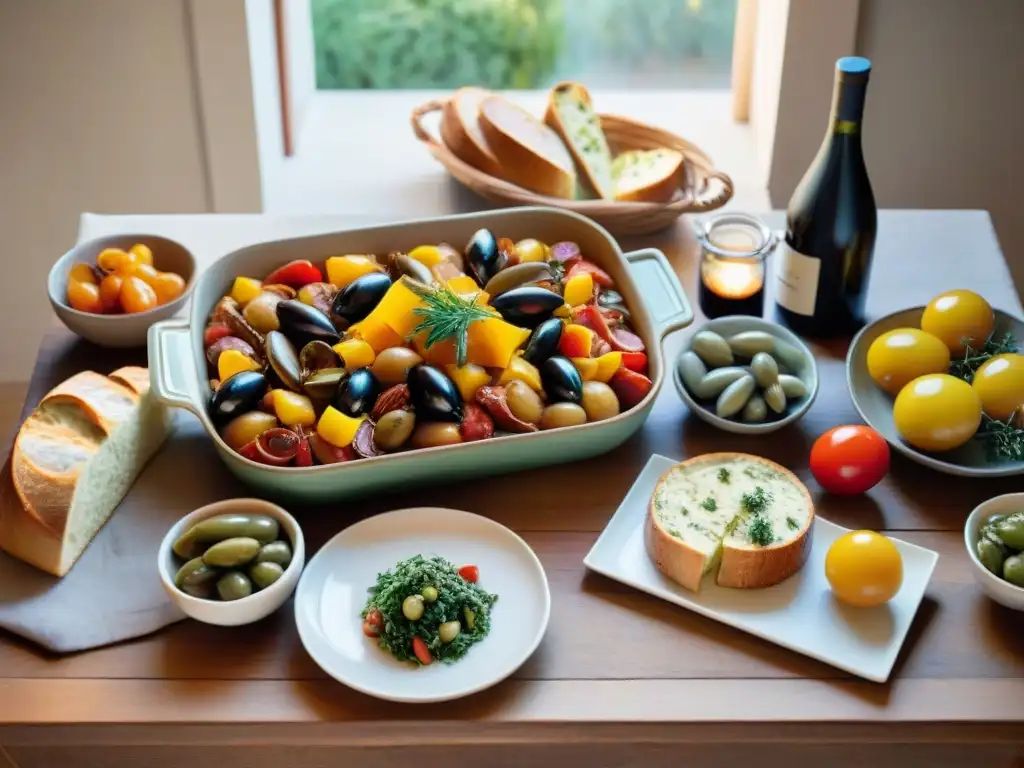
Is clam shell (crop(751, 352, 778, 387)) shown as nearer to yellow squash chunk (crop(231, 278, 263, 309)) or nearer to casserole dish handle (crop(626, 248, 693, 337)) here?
casserole dish handle (crop(626, 248, 693, 337))

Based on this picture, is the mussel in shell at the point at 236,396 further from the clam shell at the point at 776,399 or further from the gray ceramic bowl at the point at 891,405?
the gray ceramic bowl at the point at 891,405

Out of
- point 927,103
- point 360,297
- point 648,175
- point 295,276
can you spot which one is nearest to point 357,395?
point 360,297

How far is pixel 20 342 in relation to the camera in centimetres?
278

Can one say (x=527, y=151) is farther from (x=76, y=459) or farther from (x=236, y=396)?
(x=76, y=459)

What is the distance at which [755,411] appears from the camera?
142cm

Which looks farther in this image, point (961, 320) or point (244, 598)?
point (961, 320)

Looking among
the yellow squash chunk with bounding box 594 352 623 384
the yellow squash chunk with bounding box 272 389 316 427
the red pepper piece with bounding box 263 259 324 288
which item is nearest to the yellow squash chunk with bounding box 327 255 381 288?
the red pepper piece with bounding box 263 259 324 288

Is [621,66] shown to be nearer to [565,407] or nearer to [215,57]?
[215,57]

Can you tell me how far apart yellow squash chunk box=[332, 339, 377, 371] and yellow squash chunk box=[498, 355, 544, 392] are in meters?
0.16

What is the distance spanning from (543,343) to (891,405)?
0.47m

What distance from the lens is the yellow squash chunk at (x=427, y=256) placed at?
5.00ft

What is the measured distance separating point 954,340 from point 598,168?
72 centimetres

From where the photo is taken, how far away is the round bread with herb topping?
120cm

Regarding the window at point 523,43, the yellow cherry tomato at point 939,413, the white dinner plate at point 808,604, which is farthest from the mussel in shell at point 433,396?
the window at point 523,43
